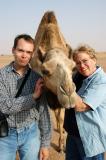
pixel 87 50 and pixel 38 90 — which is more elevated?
pixel 87 50

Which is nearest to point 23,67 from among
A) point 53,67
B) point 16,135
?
point 53,67

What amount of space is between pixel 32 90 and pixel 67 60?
0.75 metres

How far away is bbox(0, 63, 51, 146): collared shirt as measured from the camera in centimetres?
395

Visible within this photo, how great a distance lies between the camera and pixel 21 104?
3941 mm

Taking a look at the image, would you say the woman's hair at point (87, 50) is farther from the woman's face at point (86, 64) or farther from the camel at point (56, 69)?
the camel at point (56, 69)

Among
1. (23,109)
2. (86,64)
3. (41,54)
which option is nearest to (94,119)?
(86,64)

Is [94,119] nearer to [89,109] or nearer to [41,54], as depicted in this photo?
[89,109]

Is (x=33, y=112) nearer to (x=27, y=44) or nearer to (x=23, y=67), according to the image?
(x=23, y=67)

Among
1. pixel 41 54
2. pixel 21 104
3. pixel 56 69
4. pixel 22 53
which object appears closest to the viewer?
pixel 21 104

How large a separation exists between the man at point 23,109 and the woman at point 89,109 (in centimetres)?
42

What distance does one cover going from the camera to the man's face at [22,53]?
4.14m

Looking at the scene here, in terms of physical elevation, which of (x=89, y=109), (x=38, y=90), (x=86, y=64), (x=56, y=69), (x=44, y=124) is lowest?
(x=44, y=124)

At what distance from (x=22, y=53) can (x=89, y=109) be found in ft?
3.45

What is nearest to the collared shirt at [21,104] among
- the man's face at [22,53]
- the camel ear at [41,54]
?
the man's face at [22,53]
